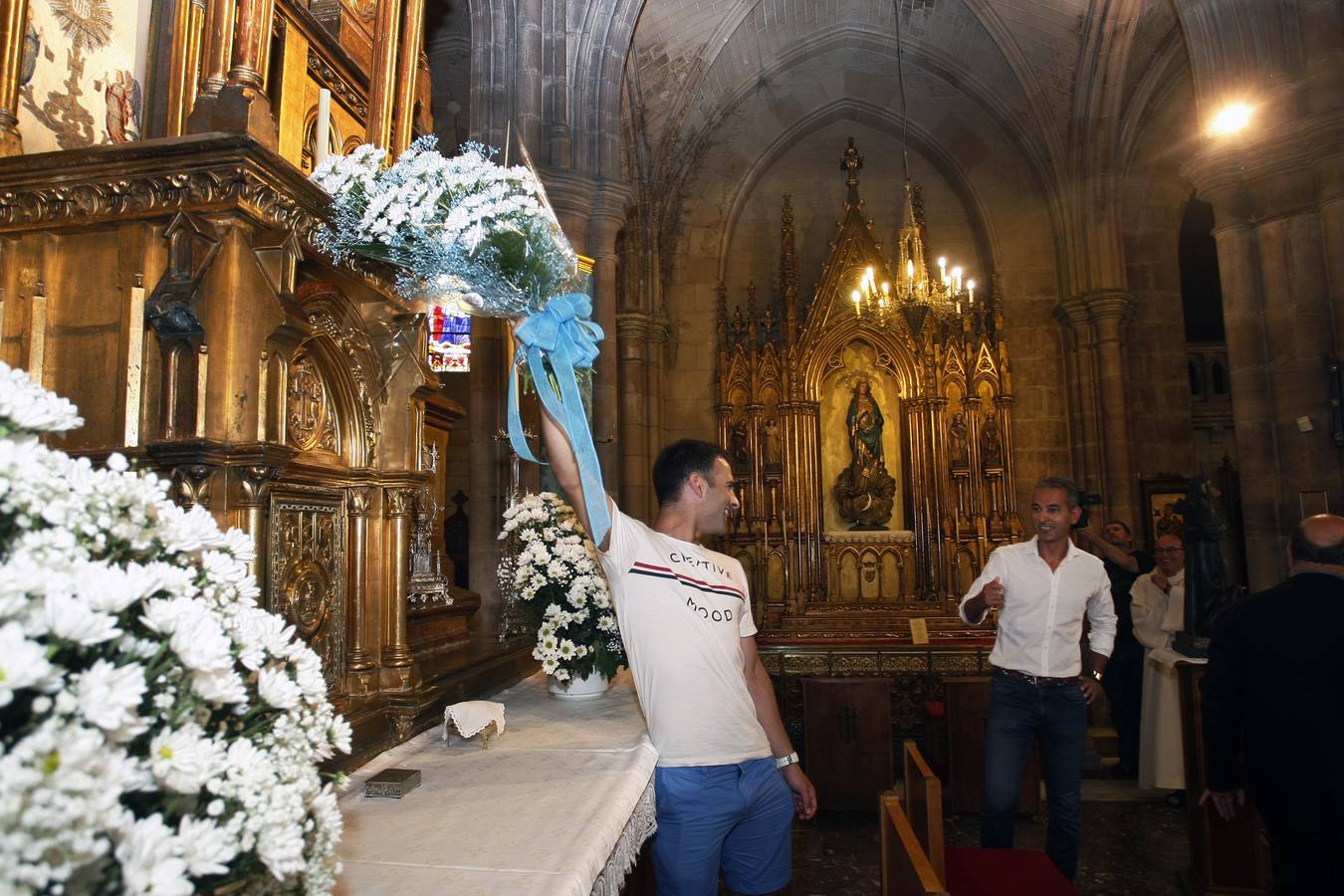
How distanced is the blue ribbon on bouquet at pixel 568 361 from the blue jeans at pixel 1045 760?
232cm

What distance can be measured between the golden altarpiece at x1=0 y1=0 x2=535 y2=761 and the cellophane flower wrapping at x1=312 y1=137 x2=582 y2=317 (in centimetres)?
14

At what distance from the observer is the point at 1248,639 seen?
3145 millimetres

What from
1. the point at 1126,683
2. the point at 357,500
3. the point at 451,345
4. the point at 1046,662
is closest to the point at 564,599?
the point at 357,500

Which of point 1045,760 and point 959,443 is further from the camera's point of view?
point 959,443

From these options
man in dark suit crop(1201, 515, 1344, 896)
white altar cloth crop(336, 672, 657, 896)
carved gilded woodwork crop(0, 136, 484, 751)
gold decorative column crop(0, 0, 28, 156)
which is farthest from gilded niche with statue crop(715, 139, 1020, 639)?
gold decorative column crop(0, 0, 28, 156)

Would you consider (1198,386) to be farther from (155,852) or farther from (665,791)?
(155,852)

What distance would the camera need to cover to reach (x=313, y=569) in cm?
269

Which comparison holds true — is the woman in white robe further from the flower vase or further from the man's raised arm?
the man's raised arm

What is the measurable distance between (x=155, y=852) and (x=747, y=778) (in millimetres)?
1839

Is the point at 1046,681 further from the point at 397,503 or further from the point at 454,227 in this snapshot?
the point at 454,227

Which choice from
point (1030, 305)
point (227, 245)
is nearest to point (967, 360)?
point (1030, 305)

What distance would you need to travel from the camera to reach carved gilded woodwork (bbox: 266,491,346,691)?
2.50m

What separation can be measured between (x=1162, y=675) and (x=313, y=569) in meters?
5.25

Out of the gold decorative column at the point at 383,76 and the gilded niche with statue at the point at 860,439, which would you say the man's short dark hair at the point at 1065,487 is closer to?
the gold decorative column at the point at 383,76
